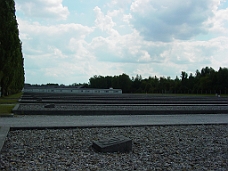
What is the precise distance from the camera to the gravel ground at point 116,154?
17.5ft

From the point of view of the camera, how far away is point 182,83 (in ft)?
294

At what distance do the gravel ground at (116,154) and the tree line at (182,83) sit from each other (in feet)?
224

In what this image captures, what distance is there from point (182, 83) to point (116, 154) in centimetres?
8584

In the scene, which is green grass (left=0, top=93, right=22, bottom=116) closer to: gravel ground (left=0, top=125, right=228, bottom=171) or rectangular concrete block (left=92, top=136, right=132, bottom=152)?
gravel ground (left=0, top=125, right=228, bottom=171)

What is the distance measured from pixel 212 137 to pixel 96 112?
7.63 metres

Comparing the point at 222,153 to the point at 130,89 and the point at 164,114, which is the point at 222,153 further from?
the point at 130,89

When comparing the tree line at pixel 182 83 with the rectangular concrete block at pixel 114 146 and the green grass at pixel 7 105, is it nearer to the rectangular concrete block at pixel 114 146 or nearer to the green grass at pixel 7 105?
the green grass at pixel 7 105

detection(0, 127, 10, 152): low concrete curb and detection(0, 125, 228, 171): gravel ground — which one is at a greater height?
detection(0, 127, 10, 152): low concrete curb

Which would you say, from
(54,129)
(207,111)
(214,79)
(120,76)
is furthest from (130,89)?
(54,129)

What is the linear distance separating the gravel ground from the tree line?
68.2m

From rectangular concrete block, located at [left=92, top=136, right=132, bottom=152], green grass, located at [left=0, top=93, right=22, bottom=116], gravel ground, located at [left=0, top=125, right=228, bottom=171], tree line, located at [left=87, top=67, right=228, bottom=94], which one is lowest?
gravel ground, located at [left=0, top=125, right=228, bottom=171]

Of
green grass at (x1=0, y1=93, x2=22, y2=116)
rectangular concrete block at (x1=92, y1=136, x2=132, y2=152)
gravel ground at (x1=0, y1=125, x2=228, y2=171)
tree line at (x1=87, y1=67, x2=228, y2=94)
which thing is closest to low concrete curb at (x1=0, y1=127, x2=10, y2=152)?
gravel ground at (x1=0, y1=125, x2=228, y2=171)

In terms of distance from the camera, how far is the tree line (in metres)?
75.2

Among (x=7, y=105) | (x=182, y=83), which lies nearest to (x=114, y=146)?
(x=7, y=105)
